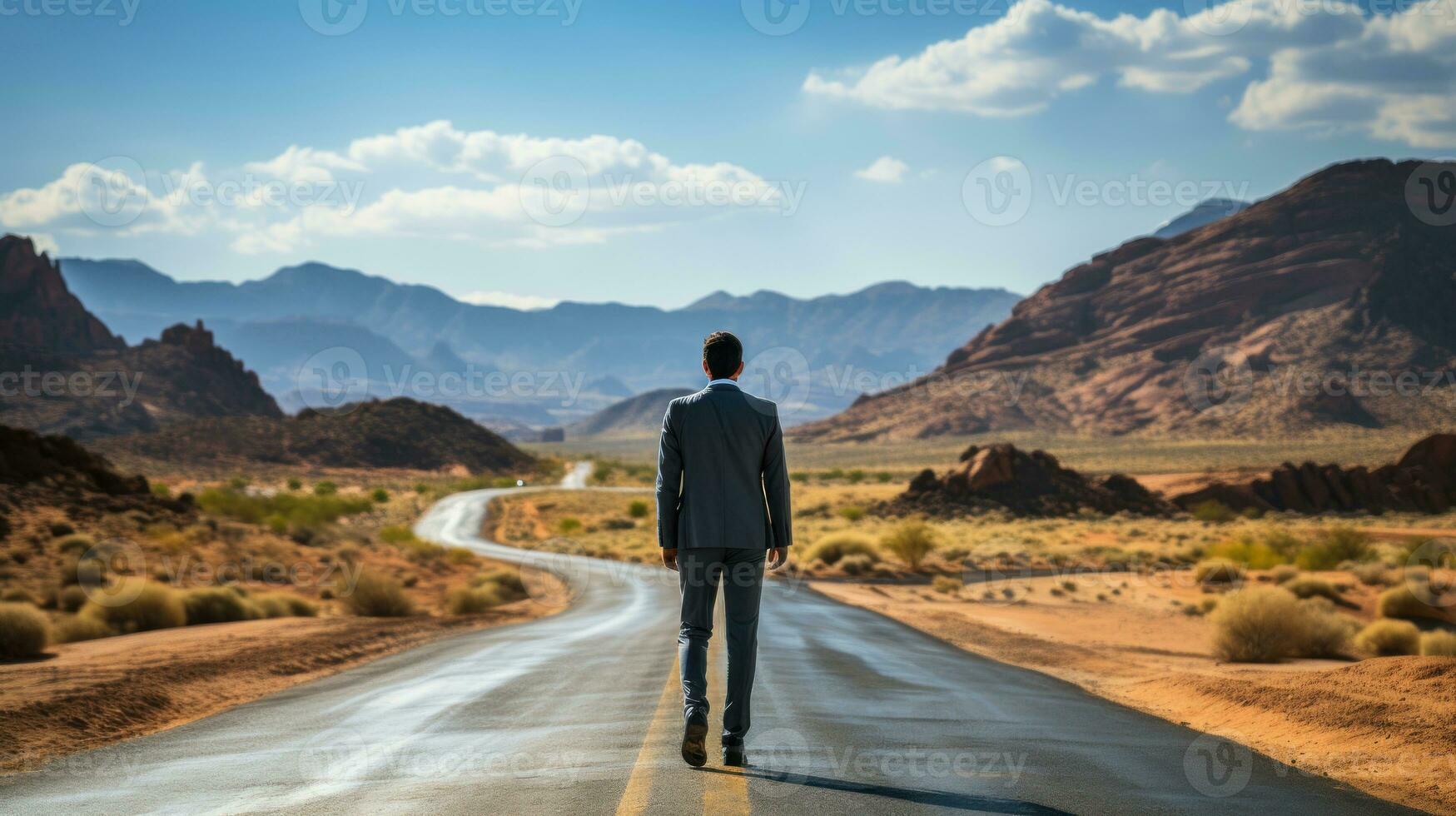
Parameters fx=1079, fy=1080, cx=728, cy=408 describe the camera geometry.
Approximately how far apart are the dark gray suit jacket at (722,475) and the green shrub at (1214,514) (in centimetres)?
5166

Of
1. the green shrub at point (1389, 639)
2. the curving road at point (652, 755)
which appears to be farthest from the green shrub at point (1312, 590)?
the curving road at point (652, 755)

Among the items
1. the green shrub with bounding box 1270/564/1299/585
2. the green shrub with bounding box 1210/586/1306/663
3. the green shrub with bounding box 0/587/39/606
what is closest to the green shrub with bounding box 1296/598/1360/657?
the green shrub with bounding box 1210/586/1306/663

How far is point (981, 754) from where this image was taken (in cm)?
666

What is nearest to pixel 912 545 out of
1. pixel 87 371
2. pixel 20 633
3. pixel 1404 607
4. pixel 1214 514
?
pixel 1404 607

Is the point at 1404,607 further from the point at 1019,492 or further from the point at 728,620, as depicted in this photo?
the point at 1019,492

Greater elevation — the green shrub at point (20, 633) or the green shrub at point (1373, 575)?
the green shrub at point (20, 633)

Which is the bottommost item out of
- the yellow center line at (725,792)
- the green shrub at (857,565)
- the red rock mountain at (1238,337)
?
the green shrub at (857,565)

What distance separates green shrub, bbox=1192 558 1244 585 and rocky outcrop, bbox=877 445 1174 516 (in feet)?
74.5

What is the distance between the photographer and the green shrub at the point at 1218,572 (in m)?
30.9

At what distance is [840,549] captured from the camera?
42031 millimetres

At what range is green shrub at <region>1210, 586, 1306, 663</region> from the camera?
55.2 ft

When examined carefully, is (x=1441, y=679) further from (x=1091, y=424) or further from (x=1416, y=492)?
(x=1091, y=424)

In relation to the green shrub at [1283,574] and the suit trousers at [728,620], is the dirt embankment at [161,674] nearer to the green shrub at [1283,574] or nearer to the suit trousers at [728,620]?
the suit trousers at [728,620]

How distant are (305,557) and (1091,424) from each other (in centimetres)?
11100
